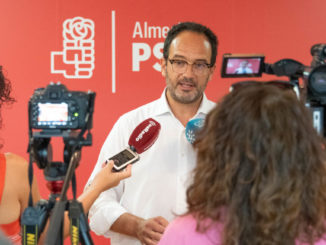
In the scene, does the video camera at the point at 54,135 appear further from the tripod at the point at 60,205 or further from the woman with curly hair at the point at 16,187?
the woman with curly hair at the point at 16,187

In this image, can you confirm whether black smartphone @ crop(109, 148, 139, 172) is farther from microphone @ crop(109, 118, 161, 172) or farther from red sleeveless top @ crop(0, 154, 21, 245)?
red sleeveless top @ crop(0, 154, 21, 245)

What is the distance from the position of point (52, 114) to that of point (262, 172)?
52cm

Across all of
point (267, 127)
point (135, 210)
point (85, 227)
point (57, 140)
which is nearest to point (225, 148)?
point (267, 127)

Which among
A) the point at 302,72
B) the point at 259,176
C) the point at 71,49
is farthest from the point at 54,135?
the point at 71,49

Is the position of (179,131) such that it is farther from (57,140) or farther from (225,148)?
(57,140)

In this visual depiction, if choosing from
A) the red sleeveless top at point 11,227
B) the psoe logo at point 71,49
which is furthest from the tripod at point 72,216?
the psoe logo at point 71,49

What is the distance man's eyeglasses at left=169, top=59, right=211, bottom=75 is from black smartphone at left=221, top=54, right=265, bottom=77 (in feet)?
1.57

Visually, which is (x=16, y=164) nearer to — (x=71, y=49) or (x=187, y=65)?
(x=187, y=65)

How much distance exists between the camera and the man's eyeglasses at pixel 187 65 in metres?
1.84

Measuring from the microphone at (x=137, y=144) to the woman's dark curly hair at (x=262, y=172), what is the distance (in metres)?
0.45

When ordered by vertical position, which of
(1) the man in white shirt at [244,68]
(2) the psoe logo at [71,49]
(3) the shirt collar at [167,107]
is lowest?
(3) the shirt collar at [167,107]

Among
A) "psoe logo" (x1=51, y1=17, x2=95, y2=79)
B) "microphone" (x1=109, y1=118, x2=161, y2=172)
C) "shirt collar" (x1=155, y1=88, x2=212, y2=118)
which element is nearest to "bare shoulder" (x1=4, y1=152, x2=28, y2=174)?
"microphone" (x1=109, y1=118, x2=161, y2=172)

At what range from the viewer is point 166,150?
1.82m

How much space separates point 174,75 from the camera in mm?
1834
